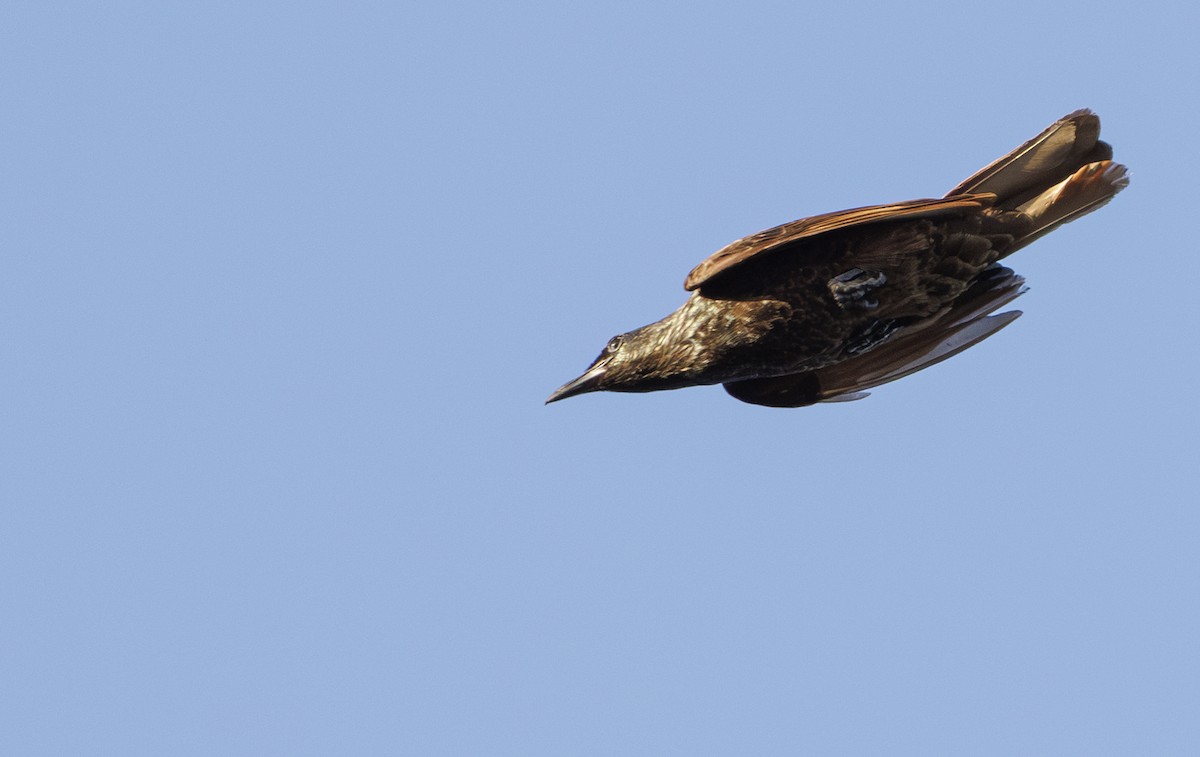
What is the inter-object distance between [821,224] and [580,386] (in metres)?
2.16

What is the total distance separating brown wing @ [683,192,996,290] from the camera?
13461 mm

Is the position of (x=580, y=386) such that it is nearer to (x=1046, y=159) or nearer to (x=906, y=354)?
(x=906, y=354)

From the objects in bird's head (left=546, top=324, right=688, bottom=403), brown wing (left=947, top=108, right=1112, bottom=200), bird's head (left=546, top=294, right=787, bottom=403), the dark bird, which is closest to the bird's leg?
the dark bird

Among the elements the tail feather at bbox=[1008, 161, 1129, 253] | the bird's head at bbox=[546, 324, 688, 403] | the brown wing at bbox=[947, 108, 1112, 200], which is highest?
the brown wing at bbox=[947, 108, 1112, 200]

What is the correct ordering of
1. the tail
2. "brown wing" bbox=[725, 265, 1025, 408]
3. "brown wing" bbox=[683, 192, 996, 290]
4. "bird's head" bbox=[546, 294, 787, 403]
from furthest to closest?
"brown wing" bbox=[725, 265, 1025, 408] < the tail < "bird's head" bbox=[546, 294, 787, 403] < "brown wing" bbox=[683, 192, 996, 290]

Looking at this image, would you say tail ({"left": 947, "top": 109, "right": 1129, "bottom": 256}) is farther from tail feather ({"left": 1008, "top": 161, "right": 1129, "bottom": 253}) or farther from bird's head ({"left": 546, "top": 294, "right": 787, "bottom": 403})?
bird's head ({"left": 546, "top": 294, "right": 787, "bottom": 403})

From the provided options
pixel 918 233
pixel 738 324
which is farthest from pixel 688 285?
pixel 918 233

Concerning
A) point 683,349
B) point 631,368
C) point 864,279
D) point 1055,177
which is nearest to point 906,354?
point 864,279

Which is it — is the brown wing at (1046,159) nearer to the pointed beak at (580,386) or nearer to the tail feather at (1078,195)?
the tail feather at (1078,195)

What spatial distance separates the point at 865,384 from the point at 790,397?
1.86 ft

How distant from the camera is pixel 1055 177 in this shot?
1423cm

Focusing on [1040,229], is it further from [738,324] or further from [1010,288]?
[738,324]

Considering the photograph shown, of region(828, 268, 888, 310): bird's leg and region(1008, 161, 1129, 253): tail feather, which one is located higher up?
region(1008, 161, 1129, 253): tail feather

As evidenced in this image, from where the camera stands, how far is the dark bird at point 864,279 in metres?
13.8
